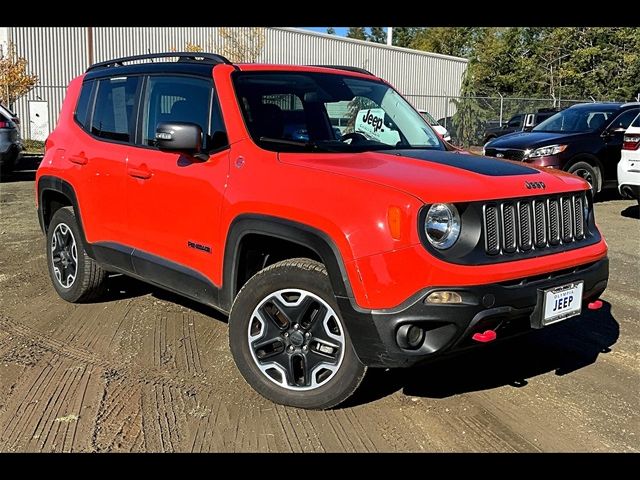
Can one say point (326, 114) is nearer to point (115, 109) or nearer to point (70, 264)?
point (115, 109)

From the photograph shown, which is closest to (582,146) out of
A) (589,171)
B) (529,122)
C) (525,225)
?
(589,171)

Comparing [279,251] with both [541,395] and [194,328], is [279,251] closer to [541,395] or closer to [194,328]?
[194,328]

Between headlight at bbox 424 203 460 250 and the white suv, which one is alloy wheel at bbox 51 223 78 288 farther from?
the white suv

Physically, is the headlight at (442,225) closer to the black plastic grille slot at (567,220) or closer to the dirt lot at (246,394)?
the black plastic grille slot at (567,220)

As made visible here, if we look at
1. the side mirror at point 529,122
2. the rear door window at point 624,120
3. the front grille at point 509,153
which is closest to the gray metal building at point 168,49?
the side mirror at point 529,122

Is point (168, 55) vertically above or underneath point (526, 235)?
above

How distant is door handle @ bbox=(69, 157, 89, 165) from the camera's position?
16.1ft

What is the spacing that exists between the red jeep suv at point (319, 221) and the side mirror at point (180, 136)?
1 centimetres

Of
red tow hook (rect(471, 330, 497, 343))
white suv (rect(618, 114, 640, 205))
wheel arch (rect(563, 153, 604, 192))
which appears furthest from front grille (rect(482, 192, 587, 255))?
wheel arch (rect(563, 153, 604, 192))

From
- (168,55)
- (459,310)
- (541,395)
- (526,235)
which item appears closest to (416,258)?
(459,310)

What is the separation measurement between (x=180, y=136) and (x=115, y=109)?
1.37 m

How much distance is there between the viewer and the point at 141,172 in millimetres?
4266
